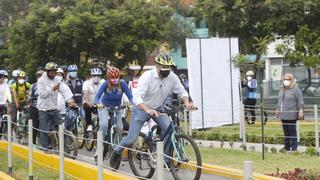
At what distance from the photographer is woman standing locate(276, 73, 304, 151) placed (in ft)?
44.0

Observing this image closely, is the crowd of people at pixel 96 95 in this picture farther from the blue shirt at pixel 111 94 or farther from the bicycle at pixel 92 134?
the bicycle at pixel 92 134

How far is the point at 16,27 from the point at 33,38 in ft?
4.90

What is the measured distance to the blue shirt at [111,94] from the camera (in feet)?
35.0

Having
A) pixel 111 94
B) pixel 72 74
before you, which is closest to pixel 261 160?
pixel 111 94

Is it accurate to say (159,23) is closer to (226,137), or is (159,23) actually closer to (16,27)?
(16,27)

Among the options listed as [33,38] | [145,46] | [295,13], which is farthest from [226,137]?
[33,38]

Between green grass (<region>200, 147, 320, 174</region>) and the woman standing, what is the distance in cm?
96

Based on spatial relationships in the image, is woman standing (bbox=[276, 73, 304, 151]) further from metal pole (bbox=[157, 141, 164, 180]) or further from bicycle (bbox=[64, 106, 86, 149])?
metal pole (bbox=[157, 141, 164, 180])

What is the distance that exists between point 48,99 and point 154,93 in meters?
3.52

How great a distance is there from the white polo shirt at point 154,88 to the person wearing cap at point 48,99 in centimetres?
308

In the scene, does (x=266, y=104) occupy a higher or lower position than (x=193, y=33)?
lower

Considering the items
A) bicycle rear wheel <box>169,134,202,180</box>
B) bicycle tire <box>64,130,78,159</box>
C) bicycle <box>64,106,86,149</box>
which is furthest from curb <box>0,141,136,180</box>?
bicycle <box>64,106,86,149</box>

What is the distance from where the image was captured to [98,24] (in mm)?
25469

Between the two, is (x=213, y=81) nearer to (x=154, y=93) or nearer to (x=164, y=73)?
(x=154, y=93)
